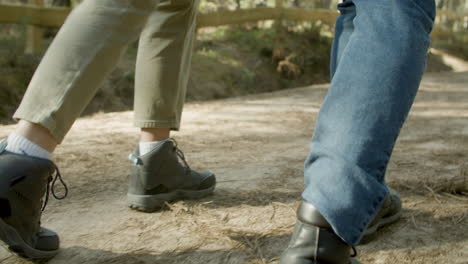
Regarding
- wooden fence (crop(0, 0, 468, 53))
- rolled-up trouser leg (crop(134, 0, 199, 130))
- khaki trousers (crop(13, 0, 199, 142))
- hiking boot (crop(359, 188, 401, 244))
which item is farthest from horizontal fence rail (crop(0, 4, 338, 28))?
hiking boot (crop(359, 188, 401, 244))

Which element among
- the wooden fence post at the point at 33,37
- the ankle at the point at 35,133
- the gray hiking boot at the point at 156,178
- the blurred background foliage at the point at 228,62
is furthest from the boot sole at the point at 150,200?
the wooden fence post at the point at 33,37

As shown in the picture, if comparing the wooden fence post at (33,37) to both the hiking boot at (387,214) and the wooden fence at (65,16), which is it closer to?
the wooden fence at (65,16)

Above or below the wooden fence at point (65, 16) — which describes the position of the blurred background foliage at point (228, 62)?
below

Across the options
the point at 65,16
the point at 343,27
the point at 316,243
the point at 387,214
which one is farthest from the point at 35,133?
the point at 65,16

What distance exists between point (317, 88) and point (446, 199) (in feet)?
15.3

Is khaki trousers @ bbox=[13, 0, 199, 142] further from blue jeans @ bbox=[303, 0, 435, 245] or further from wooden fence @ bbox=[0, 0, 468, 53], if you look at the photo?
wooden fence @ bbox=[0, 0, 468, 53]

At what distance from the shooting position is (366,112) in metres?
0.99

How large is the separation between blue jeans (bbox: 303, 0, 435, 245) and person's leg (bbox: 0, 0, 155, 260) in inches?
22.1

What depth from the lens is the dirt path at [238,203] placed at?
4.47 ft

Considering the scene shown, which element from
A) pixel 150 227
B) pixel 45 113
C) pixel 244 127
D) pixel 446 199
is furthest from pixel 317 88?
pixel 45 113

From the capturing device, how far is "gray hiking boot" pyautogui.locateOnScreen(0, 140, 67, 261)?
1.14 meters

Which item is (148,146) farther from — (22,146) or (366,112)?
(366,112)

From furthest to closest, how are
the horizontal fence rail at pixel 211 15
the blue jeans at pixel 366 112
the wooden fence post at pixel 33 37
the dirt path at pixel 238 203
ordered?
the wooden fence post at pixel 33 37
the horizontal fence rail at pixel 211 15
the dirt path at pixel 238 203
the blue jeans at pixel 366 112

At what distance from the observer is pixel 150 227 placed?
1.55 meters
